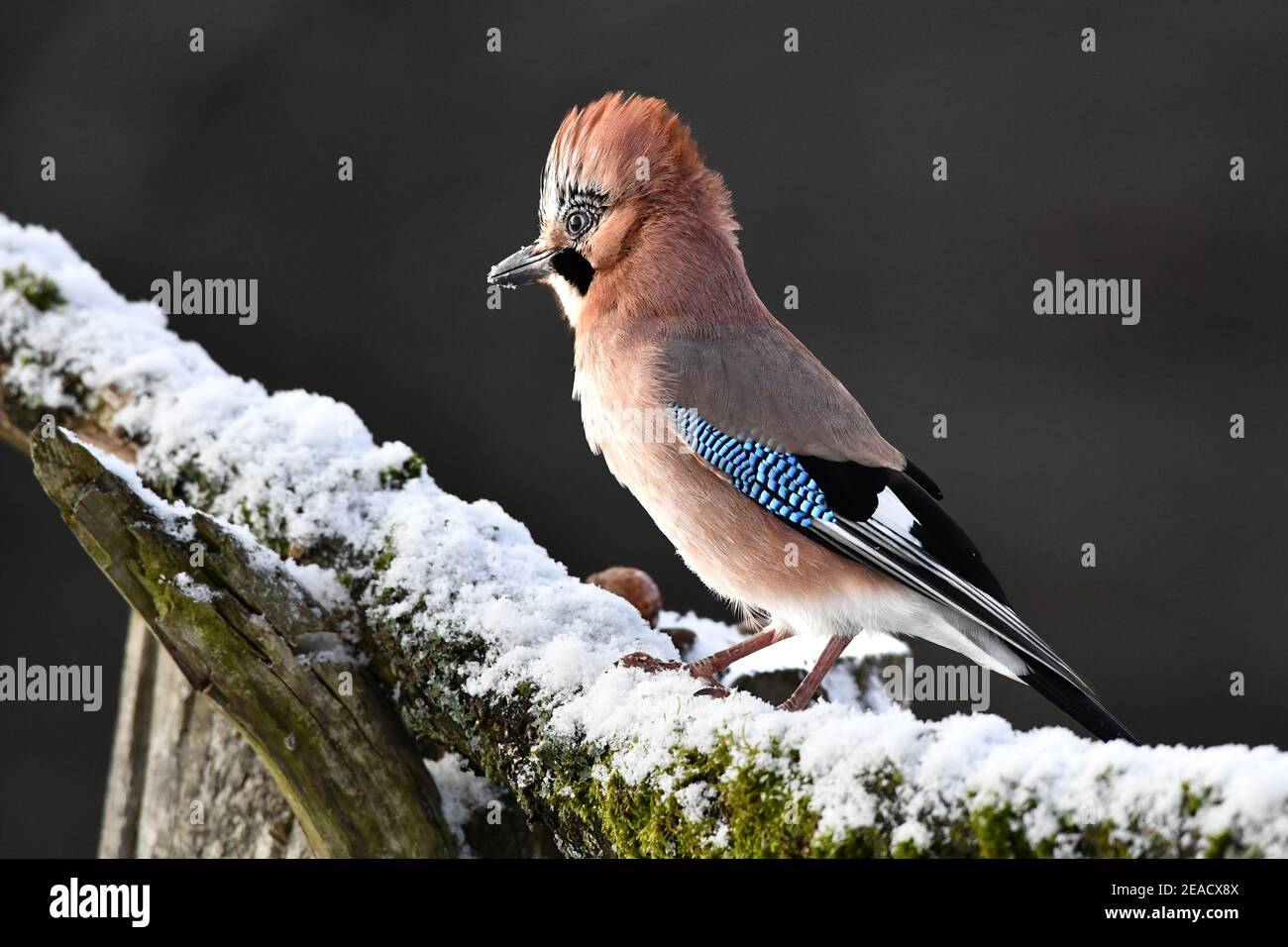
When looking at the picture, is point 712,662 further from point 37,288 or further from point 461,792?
point 37,288

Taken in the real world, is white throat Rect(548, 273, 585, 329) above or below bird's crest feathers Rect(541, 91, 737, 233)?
below

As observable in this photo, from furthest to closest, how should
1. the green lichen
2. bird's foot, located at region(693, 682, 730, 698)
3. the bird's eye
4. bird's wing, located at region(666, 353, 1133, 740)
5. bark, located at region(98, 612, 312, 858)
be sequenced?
the green lichen < the bird's eye < bark, located at region(98, 612, 312, 858) < bird's wing, located at region(666, 353, 1133, 740) < bird's foot, located at region(693, 682, 730, 698)

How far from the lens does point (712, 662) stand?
2.30 m

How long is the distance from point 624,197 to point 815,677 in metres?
1.05

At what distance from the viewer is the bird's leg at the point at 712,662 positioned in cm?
203

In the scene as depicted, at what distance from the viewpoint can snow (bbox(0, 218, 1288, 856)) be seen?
1278 millimetres

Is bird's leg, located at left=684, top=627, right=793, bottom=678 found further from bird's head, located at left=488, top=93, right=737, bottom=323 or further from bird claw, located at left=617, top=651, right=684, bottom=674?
bird's head, located at left=488, top=93, right=737, bottom=323

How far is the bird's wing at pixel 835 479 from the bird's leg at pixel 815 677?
190 mm

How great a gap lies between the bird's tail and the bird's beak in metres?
1.28

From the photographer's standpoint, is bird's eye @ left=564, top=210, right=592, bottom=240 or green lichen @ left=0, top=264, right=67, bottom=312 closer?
bird's eye @ left=564, top=210, right=592, bottom=240

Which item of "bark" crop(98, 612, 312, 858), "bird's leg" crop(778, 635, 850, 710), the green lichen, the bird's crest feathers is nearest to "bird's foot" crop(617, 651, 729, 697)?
"bird's leg" crop(778, 635, 850, 710)

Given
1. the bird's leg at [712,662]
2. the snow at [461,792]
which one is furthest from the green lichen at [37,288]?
the bird's leg at [712,662]

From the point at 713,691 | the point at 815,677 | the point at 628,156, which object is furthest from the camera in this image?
the point at 628,156

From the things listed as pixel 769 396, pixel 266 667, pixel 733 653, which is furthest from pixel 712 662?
pixel 266 667
